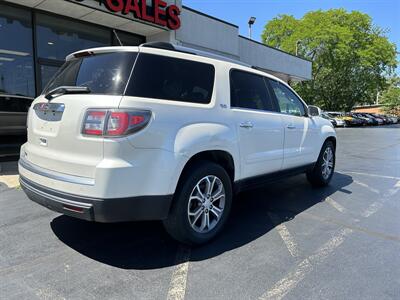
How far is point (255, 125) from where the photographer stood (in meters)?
4.19

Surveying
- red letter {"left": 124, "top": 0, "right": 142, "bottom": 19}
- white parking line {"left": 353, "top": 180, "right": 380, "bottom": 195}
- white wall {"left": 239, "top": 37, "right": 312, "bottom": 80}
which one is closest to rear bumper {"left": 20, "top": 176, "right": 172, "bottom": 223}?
white parking line {"left": 353, "top": 180, "right": 380, "bottom": 195}

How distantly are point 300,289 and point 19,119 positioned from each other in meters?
8.15

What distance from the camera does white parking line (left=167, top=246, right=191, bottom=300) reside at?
9.01ft

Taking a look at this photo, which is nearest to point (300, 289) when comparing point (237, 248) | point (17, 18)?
point (237, 248)

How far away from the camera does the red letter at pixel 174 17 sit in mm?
10984

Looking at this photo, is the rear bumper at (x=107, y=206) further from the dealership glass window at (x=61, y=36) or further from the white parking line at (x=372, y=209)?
the dealership glass window at (x=61, y=36)

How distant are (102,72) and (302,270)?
2573mm

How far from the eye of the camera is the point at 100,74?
324 centimetres

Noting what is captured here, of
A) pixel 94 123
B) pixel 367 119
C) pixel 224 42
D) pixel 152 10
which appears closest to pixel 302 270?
pixel 94 123

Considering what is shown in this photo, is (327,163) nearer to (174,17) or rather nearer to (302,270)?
(302,270)

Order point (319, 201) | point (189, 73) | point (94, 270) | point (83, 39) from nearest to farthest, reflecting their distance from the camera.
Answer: point (94, 270), point (189, 73), point (319, 201), point (83, 39)

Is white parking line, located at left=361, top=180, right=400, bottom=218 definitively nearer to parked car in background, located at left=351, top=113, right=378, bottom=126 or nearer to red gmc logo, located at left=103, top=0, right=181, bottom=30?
red gmc logo, located at left=103, top=0, right=181, bottom=30

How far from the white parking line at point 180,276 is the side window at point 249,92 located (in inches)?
66.5

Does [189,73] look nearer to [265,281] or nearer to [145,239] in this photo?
[145,239]
